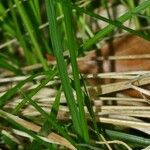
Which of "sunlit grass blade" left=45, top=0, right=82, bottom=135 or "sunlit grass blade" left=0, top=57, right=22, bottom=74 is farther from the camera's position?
"sunlit grass blade" left=0, top=57, right=22, bottom=74

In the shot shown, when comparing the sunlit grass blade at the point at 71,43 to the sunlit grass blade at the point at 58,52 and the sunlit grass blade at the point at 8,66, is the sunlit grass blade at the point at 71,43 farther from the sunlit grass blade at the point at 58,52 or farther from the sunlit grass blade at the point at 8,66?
→ the sunlit grass blade at the point at 8,66

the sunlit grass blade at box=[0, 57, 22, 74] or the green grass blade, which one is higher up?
the green grass blade

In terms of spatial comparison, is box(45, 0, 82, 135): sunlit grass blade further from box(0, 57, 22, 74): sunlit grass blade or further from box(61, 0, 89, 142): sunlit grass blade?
box(0, 57, 22, 74): sunlit grass blade

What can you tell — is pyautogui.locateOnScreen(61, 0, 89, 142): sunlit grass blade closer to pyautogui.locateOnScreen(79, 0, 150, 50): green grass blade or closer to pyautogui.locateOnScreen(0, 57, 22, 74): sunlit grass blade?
pyautogui.locateOnScreen(79, 0, 150, 50): green grass blade

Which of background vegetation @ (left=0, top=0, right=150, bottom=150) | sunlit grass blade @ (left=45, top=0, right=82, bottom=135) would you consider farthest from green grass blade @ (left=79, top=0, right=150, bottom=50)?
sunlit grass blade @ (left=45, top=0, right=82, bottom=135)

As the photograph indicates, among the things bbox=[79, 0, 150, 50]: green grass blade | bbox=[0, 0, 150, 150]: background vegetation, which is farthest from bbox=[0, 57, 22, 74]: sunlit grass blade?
bbox=[79, 0, 150, 50]: green grass blade

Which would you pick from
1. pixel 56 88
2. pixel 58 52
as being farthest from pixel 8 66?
pixel 58 52

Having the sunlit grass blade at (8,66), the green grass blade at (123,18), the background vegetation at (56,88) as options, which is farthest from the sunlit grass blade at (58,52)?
the sunlit grass blade at (8,66)

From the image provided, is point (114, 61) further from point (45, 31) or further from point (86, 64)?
point (45, 31)

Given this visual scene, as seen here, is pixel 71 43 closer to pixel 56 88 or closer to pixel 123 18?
pixel 123 18

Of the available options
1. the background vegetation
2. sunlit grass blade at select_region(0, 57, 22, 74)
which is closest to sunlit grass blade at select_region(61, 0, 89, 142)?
the background vegetation

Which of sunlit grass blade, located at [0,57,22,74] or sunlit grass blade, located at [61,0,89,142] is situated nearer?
sunlit grass blade, located at [61,0,89,142]
